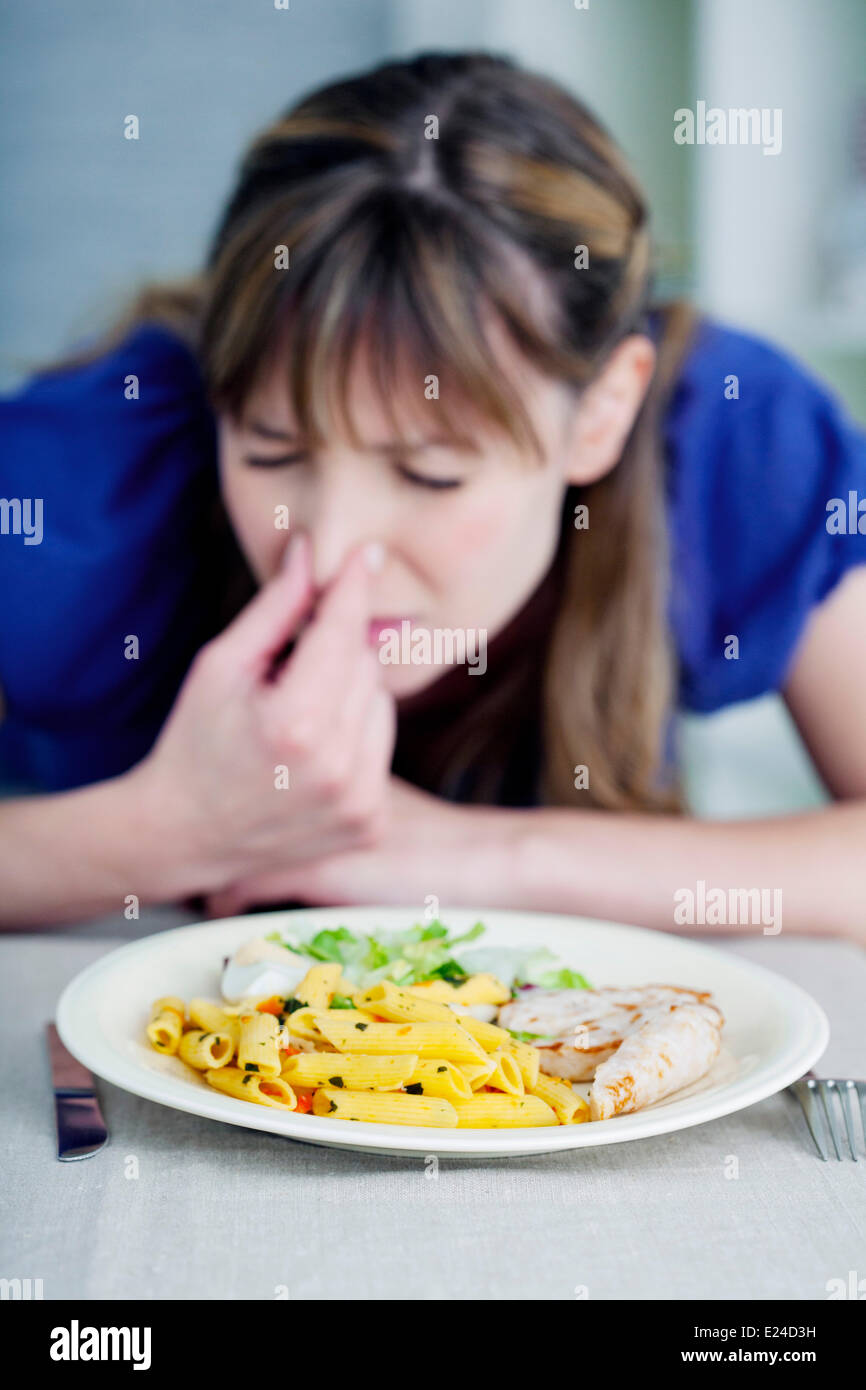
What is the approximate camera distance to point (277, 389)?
1.13 metres

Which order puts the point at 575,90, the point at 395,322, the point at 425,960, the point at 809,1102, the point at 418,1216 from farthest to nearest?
the point at 575,90, the point at 395,322, the point at 425,960, the point at 809,1102, the point at 418,1216

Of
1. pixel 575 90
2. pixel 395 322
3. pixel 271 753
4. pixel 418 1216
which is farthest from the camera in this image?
pixel 575 90

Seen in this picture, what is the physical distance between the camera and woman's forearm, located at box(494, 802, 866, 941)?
39.1 inches

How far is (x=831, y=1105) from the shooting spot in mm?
633

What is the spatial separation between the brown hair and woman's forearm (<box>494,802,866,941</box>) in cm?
38

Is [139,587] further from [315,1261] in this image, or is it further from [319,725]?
[315,1261]

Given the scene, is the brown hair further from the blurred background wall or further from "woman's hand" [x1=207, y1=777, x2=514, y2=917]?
the blurred background wall

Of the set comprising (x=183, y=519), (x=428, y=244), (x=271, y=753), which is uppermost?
(x=428, y=244)

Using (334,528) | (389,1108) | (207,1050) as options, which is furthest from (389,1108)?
(334,528)

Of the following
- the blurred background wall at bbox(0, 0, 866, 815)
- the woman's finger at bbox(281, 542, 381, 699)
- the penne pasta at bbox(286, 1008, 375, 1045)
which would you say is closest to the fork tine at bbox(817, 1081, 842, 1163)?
the penne pasta at bbox(286, 1008, 375, 1045)

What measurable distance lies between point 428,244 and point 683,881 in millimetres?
595

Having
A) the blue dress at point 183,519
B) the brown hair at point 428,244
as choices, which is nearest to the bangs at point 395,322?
the brown hair at point 428,244

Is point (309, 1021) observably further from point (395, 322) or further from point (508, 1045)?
point (395, 322)

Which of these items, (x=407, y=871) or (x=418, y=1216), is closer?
(x=418, y=1216)
